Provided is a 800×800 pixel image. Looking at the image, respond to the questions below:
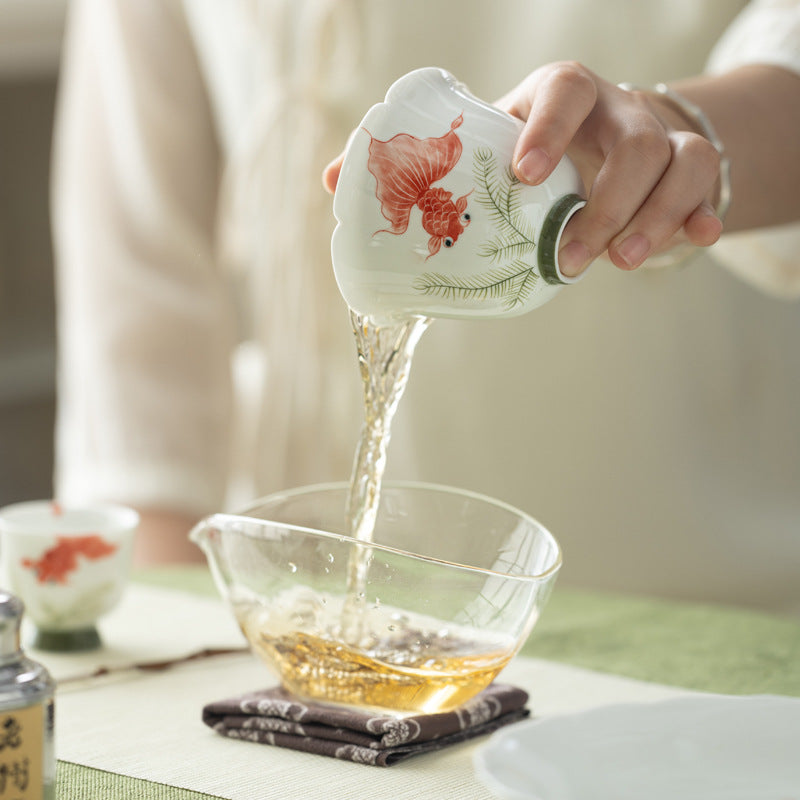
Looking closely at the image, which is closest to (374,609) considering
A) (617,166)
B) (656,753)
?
(656,753)

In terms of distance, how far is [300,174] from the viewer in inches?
57.7

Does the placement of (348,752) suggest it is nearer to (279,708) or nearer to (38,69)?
(279,708)

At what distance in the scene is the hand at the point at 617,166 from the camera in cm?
62

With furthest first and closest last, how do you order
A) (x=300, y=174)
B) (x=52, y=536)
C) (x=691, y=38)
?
(x=300, y=174) → (x=691, y=38) → (x=52, y=536)

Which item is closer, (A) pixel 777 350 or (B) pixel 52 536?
(B) pixel 52 536

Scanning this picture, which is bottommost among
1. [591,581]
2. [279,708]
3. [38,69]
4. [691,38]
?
[591,581]

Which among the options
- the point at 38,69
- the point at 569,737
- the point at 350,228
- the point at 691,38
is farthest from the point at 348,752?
the point at 38,69

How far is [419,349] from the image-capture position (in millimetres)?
1479

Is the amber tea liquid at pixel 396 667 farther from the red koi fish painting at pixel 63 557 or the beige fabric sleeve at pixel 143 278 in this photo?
the beige fabric sleeve at pixel 143 278

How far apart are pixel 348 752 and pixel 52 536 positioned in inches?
13.3

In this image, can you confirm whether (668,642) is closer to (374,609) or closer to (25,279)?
(374,609)

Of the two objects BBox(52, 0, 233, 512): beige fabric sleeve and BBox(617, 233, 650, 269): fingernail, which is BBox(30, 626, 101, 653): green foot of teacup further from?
BBox(52, 0, 233, 512): beige fabric sleeve

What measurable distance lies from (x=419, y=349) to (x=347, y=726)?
88 cm

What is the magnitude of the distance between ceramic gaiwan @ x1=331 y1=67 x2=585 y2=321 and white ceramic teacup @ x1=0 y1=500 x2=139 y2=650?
35 centimetres
